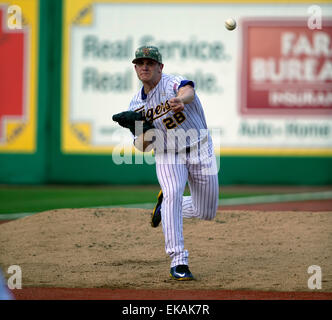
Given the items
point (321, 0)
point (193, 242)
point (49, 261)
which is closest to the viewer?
point (49, 261)

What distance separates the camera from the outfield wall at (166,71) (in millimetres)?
11594

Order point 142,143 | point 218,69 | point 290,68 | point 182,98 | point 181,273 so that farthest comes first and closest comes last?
point 218,69
point 290,68
point 142,143
point 181,273
point 182,98

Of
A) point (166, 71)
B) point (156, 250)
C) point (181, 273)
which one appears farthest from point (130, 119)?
point (166, 71)

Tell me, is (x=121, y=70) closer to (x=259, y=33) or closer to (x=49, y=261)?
(x=259, y=33)

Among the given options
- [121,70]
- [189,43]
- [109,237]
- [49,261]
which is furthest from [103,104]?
[49,261]

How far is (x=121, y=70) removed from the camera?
38.8ft

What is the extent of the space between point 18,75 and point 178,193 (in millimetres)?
7887

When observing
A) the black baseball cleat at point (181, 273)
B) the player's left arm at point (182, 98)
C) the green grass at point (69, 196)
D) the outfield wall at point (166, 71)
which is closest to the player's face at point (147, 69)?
the player's left arm at point (182, 98)

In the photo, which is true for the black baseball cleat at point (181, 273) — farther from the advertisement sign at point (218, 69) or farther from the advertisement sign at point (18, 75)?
the advertisement sign at point (18, 75)

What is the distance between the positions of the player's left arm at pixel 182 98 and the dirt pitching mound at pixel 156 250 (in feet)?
4.08

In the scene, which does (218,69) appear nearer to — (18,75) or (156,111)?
(18,75)

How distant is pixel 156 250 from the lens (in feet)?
19.5

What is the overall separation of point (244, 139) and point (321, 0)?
8.97 ft

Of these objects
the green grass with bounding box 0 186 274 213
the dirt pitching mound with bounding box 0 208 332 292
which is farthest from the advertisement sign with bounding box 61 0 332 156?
the dirt pitching mound with bounding box 0 208 332 292
